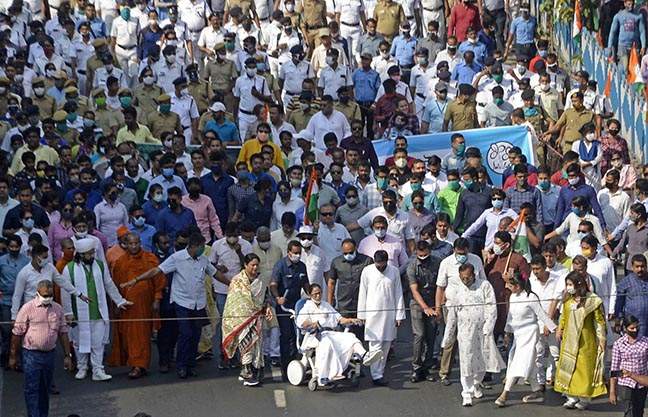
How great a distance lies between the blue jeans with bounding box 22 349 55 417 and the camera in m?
18.5

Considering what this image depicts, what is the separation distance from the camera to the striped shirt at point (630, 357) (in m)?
18.3

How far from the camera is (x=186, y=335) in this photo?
794 inches

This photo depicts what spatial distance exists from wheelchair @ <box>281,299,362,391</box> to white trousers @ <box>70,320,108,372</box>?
2.09 meters

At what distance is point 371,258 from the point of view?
20.6 meters

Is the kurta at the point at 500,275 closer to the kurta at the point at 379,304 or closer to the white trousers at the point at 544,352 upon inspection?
the white trousers at the point at 544,352

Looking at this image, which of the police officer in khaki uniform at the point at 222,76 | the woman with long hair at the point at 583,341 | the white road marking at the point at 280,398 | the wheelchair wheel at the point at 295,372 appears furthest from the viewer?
the police officer in khaki uniform at the point at 222,76

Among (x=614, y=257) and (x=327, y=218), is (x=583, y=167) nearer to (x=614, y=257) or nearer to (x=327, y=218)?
(x=614, y=257)

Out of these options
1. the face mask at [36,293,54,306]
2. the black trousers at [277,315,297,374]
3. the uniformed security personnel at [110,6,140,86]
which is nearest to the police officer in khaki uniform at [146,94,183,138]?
the uniformed security personnel at [110,6,140,86]

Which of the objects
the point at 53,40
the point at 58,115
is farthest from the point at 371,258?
the point at 53,40

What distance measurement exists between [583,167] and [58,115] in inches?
286

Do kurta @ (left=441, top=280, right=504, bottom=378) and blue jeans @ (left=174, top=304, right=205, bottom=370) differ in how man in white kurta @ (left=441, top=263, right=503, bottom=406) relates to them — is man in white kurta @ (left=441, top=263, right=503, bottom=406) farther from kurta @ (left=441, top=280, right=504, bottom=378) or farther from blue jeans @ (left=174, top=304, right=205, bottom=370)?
blue jeans @ (left=174, top=304, right=205, bottom=370)

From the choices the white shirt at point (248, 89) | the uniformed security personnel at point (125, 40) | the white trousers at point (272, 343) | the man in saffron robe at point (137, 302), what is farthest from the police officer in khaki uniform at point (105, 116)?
the white trousers at point (272, 343)

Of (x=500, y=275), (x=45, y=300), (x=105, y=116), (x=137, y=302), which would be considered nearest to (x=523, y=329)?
(x=500, y=275)

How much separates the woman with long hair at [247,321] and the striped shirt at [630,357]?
390cm
